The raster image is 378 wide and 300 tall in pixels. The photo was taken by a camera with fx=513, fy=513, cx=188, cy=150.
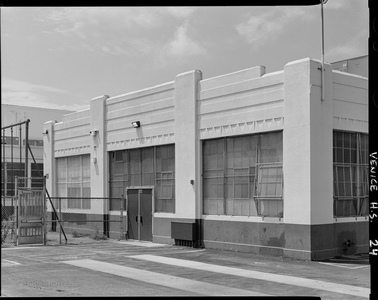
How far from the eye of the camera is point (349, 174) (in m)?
14.9

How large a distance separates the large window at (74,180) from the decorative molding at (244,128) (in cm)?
842

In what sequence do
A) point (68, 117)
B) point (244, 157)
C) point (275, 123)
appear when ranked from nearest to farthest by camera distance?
point (275, 123) → point (244, 157) → point (68, 117)

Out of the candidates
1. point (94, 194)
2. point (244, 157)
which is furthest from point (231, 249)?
point (94, 194)

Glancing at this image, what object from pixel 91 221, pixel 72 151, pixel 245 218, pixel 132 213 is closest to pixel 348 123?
pixel 245 218

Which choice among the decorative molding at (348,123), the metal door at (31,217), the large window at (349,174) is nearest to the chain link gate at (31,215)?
the metal door at (31,217)

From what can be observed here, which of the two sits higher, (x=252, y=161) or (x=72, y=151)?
(x=72, y=151)

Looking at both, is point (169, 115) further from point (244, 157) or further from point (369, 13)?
point (369, 13)

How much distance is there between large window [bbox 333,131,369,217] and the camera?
1443 cm

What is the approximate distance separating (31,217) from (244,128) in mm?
8033

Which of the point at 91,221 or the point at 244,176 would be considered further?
the point at 91,221

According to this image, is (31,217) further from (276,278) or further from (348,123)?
(348,123)

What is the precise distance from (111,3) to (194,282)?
8.70m

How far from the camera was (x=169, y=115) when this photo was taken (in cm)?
1814

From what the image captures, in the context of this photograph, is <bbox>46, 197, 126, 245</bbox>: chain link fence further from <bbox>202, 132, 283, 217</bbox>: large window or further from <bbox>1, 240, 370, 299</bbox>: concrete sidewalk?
<bbox>202, 132, 283, 217</bbox>: large window
